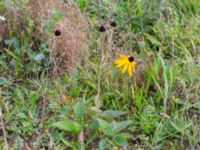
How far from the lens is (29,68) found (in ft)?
8.29

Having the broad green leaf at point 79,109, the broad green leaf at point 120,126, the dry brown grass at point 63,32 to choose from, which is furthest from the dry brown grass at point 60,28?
the broad green leaf at point 120,126

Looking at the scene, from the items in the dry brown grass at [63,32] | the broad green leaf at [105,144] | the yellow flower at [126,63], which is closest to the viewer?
the broad green leaf at [105,144]

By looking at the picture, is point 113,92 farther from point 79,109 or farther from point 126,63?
point 79,109

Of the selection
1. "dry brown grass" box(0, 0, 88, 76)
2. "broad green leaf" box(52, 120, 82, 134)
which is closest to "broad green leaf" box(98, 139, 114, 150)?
"broad green leaf" box(52, 120, 82, 134)

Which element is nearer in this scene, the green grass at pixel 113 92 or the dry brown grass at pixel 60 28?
the green grass at pixel 113 92

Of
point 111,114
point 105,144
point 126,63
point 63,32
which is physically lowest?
point 105,144

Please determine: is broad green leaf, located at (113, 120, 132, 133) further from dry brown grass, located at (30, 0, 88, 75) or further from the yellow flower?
dry brown grass, located at (30, 0, 88, 75)

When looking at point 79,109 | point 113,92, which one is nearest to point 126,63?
point 113,92

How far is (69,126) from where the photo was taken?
6.89 feet

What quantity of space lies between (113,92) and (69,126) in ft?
1.19

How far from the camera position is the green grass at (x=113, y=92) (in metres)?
2.13

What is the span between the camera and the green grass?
2129mm

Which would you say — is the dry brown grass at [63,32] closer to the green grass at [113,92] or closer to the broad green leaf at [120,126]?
the green grass at [113,92]

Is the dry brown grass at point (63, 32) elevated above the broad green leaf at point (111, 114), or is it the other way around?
the dry brown grass at point (63, 32)
